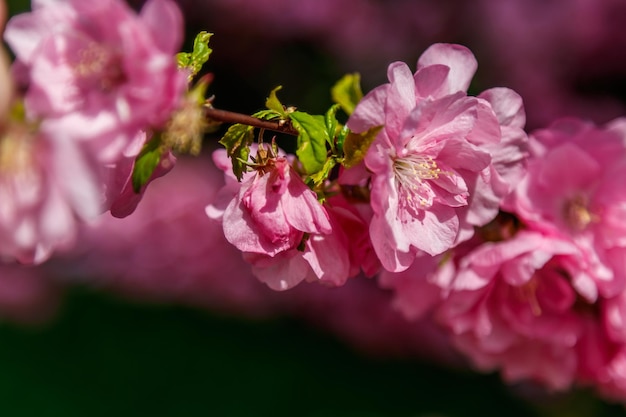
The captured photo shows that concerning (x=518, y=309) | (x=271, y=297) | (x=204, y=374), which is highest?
(x=518, y=309)

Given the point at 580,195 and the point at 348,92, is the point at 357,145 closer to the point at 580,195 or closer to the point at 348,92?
the point at 348,92

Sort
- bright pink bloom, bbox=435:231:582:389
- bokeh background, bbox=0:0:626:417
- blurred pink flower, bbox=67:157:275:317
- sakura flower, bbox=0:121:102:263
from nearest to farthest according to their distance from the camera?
sakura flower, bbox=0:121:102:263, bright pink bloom, bbox=435:231:582:389, bokeh background, bbox=0:0:626:417, blurred pink flower, bbox=67:157:275:317

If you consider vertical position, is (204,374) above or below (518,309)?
below

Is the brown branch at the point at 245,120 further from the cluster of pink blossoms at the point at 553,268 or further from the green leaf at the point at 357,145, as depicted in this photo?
the cluster of pink blossoms at the point at 553,268

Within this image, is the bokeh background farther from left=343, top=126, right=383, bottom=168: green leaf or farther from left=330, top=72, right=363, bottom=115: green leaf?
left=343, top=126, right=383, bottom=168: green leaf

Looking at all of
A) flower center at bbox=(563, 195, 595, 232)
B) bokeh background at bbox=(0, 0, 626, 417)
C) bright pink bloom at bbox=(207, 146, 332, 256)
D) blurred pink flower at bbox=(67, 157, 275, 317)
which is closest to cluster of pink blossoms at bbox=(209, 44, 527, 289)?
bright pink bloom at bbox=(207, 146, 332, 256)

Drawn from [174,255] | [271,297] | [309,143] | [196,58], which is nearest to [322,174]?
[309,143]

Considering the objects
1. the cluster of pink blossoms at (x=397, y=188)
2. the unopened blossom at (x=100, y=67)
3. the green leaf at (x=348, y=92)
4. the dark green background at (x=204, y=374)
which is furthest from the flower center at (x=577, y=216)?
the dark green background at (x=204, y=374)
